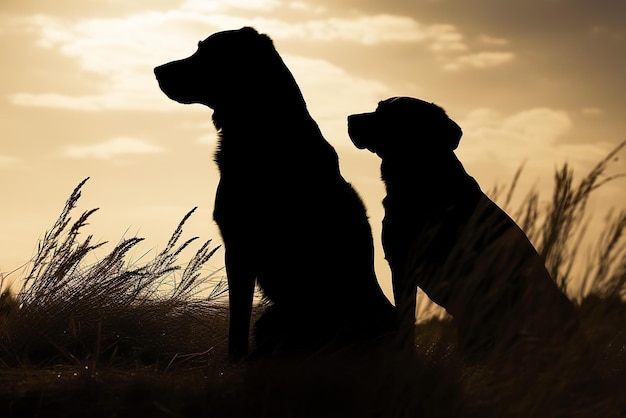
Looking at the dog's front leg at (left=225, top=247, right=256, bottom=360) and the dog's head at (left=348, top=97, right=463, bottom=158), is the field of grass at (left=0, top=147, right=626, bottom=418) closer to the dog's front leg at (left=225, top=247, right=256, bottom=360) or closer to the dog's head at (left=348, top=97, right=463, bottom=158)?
the dog's front leg at (left=225, top=247, right=256, bottom=360)

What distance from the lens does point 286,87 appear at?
364 centimetres

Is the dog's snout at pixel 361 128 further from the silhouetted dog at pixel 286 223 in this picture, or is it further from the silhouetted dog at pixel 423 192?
the silhouetted dog at pixel 286 223

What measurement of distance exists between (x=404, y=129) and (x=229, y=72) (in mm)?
1104

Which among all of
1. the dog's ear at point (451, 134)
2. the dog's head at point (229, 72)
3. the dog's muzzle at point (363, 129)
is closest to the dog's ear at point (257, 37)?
the dog's head at point (229, 72)

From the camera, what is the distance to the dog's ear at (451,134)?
4277 mm

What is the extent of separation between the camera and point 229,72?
12.3 ft

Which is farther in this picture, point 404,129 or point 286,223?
point 404,129

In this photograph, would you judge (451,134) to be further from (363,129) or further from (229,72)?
(229,72)

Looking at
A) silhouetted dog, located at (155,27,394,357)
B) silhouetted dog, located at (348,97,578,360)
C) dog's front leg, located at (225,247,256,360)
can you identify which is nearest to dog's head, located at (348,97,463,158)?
silhouetted dog, located at (348,97,578,360)

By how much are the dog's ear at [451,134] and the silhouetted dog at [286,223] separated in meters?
0.82

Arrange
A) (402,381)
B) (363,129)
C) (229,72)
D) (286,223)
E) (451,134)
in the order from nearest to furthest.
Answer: (402,381)
(286,223)
(229,72)
(451,134)
(363,129)

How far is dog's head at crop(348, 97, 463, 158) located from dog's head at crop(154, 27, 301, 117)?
0.93 m

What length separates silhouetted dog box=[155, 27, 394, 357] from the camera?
3.49 metres

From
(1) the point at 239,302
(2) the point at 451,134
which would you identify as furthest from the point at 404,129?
(1) the point at 239,302
